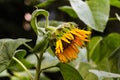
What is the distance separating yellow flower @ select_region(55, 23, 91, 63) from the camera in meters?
0.59

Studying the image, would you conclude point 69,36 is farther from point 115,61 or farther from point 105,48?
point 105,48

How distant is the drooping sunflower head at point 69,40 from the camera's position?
59 cm

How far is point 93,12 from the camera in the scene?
0.69 m

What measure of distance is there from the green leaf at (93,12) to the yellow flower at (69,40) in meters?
0.05

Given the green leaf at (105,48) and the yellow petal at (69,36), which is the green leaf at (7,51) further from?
the green leaf at (105,48)

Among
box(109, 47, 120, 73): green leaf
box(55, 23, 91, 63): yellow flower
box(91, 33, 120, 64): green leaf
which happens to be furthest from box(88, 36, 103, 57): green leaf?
box(55, 23, 91, 63): yellow flower

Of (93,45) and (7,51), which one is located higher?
(7,51)

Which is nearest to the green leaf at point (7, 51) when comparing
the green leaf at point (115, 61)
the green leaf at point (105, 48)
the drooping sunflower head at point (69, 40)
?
the drooping sunflower head at point (69, 40)

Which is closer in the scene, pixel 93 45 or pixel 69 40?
pixel 69 40

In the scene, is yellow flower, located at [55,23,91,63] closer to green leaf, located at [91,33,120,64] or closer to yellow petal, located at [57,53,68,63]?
yellow petal, located at [57,53,68,63]

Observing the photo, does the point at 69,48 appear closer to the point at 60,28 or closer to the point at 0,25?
the point at 60,28

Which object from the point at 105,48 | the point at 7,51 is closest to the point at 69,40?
the point at 7,51

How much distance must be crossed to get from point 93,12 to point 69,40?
0.39 feet

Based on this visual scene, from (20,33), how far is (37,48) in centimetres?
189
